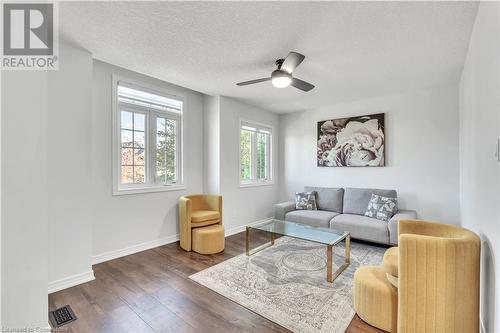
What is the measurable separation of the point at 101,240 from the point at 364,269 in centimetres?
306

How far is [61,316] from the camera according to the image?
1.95 meters

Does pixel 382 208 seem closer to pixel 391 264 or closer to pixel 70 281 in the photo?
pixel 391 264

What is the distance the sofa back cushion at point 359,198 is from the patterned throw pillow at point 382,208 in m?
0.13

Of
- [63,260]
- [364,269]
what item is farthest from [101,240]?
[364,269]

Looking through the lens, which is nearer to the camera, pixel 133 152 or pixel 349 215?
pixel 133 152

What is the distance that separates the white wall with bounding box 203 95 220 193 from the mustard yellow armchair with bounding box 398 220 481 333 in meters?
3.01

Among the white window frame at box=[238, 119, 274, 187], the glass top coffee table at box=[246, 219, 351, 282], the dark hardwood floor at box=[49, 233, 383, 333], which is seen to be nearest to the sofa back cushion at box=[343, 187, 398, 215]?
the glass top coffee table at box=[246, 219, 351, 282]

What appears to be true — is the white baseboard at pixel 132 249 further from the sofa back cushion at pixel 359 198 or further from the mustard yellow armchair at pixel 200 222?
the sofa back cushion at pixel 359 198

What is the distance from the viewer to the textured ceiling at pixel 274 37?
1844 mm

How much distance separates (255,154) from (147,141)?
2261 millimetres

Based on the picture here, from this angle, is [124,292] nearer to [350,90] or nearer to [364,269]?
[364,269]

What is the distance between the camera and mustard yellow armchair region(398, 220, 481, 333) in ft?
4.89

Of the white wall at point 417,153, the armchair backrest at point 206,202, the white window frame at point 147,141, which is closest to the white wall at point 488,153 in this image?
the white wall at point 417,153

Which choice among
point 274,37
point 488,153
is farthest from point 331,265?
point 274,37
